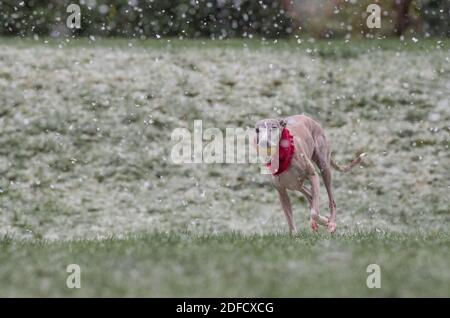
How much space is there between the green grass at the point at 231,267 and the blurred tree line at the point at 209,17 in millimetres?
11332

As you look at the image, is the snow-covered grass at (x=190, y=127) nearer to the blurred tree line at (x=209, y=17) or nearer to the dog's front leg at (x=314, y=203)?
the blurred tree line at (x=209, y=17)

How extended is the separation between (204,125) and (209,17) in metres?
4.60

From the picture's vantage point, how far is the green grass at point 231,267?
5172 mm

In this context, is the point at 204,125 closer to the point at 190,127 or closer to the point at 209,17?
the point at 190,127

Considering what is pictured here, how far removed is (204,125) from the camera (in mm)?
14773

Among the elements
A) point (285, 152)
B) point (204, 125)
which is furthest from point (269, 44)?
point (285, 152)

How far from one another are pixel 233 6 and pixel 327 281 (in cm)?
1376

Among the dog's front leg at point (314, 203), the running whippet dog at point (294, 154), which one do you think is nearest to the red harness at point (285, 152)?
the running whippet dog at point (294, 154)

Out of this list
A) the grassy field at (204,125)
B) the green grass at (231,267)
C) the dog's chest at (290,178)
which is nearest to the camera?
the green grass at (231,267)

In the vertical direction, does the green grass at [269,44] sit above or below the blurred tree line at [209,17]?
below

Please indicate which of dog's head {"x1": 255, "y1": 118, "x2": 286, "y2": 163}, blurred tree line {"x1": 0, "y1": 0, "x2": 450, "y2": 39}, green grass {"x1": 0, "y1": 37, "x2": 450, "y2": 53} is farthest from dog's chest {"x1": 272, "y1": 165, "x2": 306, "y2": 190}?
blurred tree line {"x1": 0, "y1": 0, "x2": 450, "y2": 39}

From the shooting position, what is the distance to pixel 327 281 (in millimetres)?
5336

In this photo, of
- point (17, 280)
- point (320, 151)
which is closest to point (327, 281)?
point (17, 280)
